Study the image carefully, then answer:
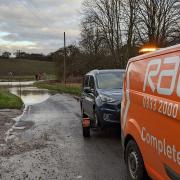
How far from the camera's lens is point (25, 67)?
136125 mm

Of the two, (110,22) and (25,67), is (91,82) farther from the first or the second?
(25,67)

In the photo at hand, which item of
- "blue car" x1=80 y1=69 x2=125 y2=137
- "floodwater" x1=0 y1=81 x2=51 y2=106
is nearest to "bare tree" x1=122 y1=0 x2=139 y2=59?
"floodwater" x1=0 y1=81 x2=51 y2=106

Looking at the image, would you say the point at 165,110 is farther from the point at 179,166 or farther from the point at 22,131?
the point at 22,131

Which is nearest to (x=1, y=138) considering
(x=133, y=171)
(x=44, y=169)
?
(x=44, y=169)

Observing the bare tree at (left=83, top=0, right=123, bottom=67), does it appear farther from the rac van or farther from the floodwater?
the rac van

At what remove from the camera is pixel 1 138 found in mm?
11633

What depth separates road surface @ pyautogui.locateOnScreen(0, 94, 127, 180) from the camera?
7.34 m

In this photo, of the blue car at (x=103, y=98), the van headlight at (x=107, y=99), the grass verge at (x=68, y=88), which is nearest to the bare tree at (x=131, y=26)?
the grass verge at (x=68, y=88)

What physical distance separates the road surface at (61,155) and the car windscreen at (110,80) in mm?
1323

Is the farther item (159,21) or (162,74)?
(159,21)

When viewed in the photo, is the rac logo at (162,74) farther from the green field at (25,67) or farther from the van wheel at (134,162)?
the green field at (25,67)

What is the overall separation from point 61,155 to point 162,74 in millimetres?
4439

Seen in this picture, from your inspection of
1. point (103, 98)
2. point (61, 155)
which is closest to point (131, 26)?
point (103, 98)

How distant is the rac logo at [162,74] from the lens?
15.7ft
